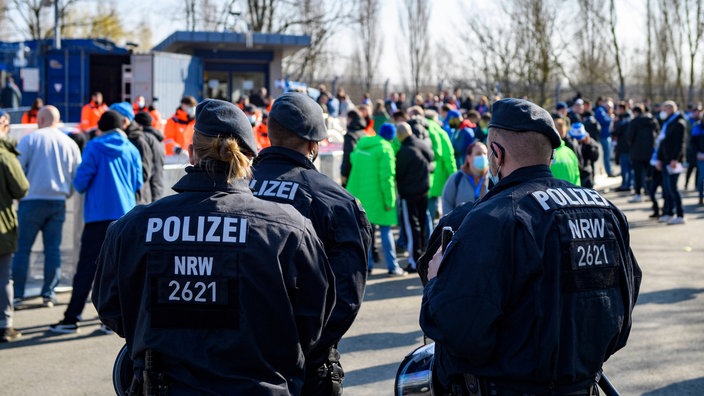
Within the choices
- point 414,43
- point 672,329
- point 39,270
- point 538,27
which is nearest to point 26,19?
point 414,43

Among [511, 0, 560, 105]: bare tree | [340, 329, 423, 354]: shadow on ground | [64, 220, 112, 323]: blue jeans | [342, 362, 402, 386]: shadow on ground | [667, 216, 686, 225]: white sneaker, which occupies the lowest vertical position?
[342, 362, 402, 386]: shadow on ground

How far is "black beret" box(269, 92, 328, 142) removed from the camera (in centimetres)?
448

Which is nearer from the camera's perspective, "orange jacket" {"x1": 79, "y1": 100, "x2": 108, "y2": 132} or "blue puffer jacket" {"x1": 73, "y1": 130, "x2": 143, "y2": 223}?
"blue puffer jacket" {"x1": 73, "y1": 130, "x2": 143, "y2": 223}

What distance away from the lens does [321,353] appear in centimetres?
398

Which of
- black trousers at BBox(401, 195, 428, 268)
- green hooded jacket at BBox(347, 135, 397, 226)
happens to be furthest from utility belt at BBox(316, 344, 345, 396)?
black trousers at BBox(401, 195, 428, 268)

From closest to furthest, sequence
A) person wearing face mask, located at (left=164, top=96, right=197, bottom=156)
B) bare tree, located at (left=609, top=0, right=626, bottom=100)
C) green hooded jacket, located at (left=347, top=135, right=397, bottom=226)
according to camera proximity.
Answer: green hooded jacket, located at (left=347, top=135, right=397, bottom=226), person wearing face mask, located at (left=164, top=96, right=197, bottom=156), bare tree, located at (left=609, top=0, right=626, bottom=100)

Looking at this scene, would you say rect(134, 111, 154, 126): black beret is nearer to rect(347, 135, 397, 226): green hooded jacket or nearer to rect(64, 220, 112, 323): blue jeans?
rect(347, 135, 397, 226): green hooded jacket

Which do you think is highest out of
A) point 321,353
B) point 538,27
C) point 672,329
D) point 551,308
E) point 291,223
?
point 538,27

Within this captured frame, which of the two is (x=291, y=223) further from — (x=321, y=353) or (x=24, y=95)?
(x=24, y=95)

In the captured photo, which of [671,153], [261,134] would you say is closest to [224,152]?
[261,134]

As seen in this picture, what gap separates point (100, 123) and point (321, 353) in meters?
5.10

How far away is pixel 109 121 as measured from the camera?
8312 mm

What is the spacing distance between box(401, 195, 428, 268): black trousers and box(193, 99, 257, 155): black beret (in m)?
8.28

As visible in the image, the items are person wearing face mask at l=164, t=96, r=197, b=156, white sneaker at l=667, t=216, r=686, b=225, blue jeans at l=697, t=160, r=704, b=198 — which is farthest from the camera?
blue jeans at l=697, t=160, r=704, b=198
